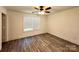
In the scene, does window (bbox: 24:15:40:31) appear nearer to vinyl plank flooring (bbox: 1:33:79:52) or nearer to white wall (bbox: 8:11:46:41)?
white wall (bbox: 8:11:46:41)

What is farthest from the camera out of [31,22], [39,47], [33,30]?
[33,30]

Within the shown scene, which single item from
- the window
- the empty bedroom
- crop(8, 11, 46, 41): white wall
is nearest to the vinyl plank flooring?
the empty bedroom

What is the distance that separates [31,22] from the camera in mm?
8031

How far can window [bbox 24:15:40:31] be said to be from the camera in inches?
293

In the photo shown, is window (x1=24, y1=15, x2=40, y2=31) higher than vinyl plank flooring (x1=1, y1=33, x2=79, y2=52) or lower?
higher

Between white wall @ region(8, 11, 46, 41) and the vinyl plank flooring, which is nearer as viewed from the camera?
the vinyl plank flooring

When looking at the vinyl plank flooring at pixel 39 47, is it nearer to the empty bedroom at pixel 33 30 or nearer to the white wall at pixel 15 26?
the empty bedroom at pixel 33 30

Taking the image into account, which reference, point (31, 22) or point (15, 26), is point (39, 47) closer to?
point (15, 26)

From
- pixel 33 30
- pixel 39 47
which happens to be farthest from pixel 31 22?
pixel 39 47

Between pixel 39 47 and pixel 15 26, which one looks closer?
pixel 39 47

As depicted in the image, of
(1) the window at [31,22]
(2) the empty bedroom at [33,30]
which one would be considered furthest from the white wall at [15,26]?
(1) the window at [31,22]
